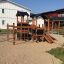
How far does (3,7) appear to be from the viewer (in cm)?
4988

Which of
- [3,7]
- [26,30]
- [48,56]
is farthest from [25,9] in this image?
[48,56]

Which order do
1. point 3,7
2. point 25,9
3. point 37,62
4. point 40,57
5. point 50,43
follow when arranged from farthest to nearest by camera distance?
point 25,9
point 3,7
point 50,43
point 40,57
point 37,62

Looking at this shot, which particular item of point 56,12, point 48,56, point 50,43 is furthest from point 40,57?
point 56,12

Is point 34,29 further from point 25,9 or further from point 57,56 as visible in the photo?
point 25,9

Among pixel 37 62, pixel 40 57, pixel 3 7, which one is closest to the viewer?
pixel 37 62

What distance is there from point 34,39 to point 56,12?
102ft

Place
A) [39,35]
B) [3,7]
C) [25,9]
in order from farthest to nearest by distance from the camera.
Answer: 1. [25,9]
2. [3,7]
3. [39,35]

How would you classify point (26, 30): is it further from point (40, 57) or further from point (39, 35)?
point (40, 57)

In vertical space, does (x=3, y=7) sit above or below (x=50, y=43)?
above

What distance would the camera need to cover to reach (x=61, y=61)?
13484mm

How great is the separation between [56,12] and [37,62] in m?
42.1

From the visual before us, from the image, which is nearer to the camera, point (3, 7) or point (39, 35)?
point (39, 35)

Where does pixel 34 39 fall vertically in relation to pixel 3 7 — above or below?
below

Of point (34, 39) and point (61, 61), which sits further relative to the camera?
point (34, 39)
